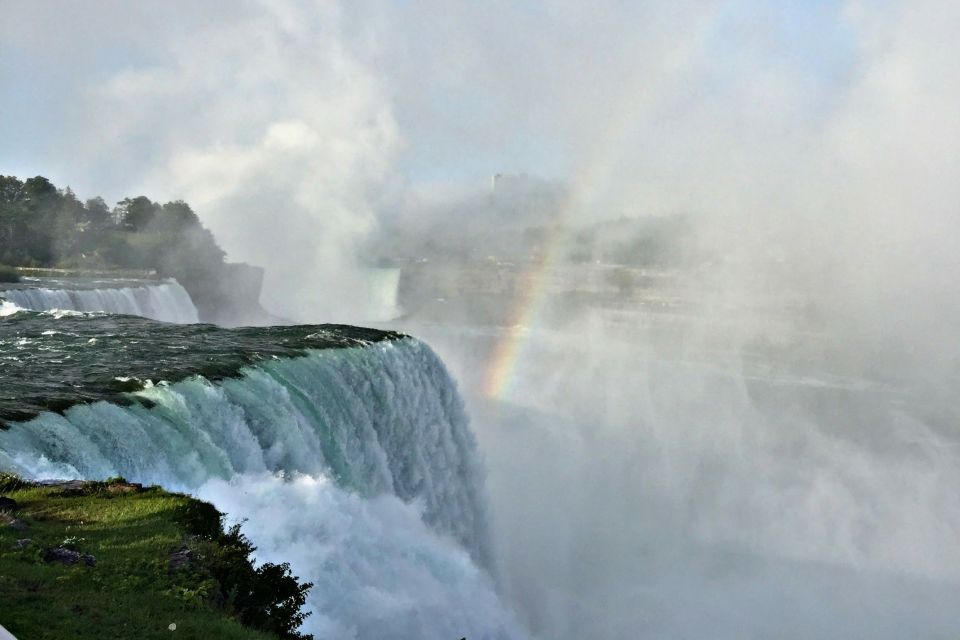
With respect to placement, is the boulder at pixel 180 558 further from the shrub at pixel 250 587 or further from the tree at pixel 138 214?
the tree at pixel 138 214

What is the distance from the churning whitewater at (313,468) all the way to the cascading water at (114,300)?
784 inches

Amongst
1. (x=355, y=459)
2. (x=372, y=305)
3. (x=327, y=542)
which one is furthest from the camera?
(x=372, y=305)

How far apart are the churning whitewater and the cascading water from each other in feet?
A: 65.3

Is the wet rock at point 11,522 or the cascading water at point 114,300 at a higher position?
the cascading water at point 114,300

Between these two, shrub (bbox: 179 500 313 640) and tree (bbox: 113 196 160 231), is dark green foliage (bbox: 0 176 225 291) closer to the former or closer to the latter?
tree (bbox: 113 196 160 231)

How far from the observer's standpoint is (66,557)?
24.2 ft

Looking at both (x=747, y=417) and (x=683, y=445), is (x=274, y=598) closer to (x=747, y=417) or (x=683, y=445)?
(x=683, y=445)

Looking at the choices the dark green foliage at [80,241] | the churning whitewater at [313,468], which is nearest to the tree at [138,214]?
the dark green foliage at [80,241]

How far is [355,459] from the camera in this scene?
66.3 feet

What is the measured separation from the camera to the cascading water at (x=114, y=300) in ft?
112

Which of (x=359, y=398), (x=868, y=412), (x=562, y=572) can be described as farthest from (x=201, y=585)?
(x=868, y=412)

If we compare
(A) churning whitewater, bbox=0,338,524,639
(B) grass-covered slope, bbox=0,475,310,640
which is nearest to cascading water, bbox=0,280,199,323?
(A) churning whitewater, bbox=0,338,524,639

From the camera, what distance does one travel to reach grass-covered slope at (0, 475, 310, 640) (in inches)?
249

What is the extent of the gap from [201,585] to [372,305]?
10900cm
